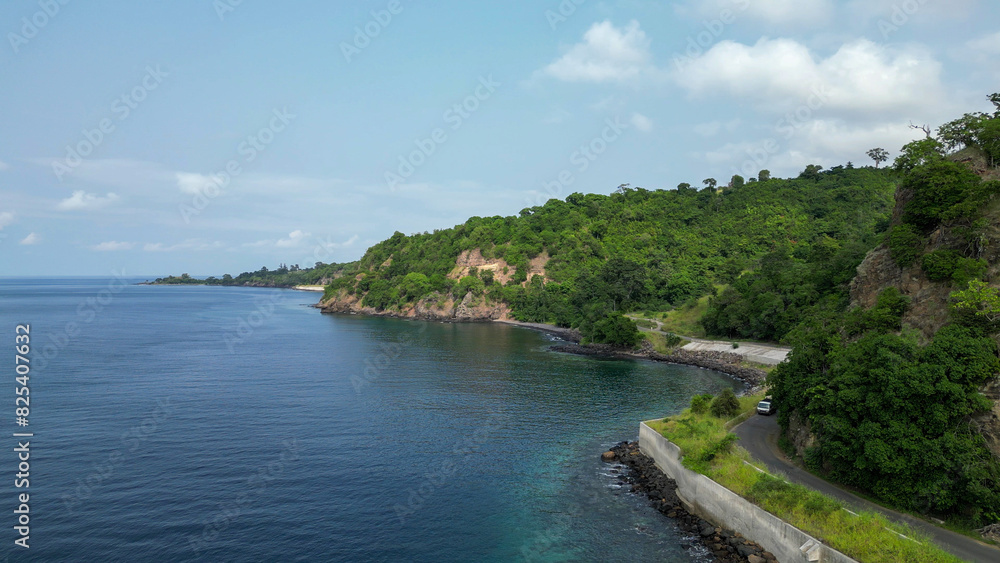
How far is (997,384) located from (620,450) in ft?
85.4

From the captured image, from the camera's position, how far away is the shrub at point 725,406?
49875 mm

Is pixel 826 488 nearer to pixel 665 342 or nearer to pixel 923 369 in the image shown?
pixel 923 369

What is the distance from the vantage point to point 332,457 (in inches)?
1769

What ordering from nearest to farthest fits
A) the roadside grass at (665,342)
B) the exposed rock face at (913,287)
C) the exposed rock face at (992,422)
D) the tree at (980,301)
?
the exposed rock face at (992,422)
the tree at (980,301)
the exposed rock face at (913,287)
the roadside grass at (665,342)

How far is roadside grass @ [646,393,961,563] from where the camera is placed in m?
24.1

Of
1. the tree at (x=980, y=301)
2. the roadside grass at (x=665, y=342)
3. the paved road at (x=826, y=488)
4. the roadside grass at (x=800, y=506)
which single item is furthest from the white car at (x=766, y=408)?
the roadside grass at (x=665, y=342)

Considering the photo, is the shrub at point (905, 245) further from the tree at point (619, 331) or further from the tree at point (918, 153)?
the tree at point (619, 331)

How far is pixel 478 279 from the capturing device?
573 ft

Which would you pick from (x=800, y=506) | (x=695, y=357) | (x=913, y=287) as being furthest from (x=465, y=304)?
(x=800, y=506)

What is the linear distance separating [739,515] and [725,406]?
19840 millimetres

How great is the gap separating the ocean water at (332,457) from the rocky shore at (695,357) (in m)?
3.14

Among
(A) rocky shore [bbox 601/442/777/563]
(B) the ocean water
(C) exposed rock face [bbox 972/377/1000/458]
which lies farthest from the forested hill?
(C) exposed rock face [bbox 972/377/1000/458]

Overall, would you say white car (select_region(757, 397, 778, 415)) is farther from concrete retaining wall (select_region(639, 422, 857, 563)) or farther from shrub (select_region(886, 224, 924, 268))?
shrub (select_region(886, 224, 924, 268))

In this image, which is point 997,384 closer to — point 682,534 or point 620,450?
point 682,534
